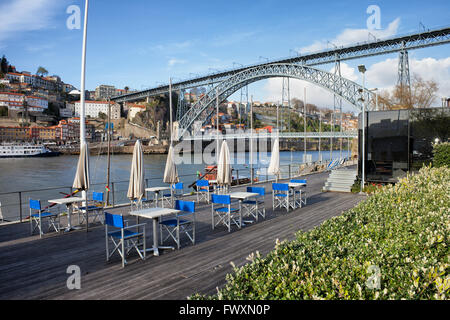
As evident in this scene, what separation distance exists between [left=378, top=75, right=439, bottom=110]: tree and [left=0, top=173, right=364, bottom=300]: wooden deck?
55.3 ft

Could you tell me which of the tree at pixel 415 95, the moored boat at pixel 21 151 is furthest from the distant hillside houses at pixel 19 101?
the tree at pixel 415 95

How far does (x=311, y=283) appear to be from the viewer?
165cm

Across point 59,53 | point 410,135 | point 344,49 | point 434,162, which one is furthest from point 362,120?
point 344,49

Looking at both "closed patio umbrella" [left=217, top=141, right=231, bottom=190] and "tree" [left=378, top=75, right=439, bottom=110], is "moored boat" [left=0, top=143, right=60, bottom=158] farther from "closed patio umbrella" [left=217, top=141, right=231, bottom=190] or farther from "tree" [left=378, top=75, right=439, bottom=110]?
"closed patio umbrella" [left=217, top=141, right=231, bottom=190]

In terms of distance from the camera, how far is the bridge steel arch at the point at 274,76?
99.0 feet

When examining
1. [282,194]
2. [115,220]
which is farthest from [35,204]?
[282,194]

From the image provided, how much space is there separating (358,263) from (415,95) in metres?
21.2

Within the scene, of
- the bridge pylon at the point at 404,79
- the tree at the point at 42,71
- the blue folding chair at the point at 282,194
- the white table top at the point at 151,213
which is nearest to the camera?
the white table top at the point at 151,213

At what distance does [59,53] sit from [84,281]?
41.4 ft

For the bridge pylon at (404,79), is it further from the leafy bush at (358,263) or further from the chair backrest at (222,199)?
the leafy bush at (358,263)

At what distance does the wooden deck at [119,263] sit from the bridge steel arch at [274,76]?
16.7 metres

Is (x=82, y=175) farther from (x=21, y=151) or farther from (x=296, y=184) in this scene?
(x=21, y=151)
